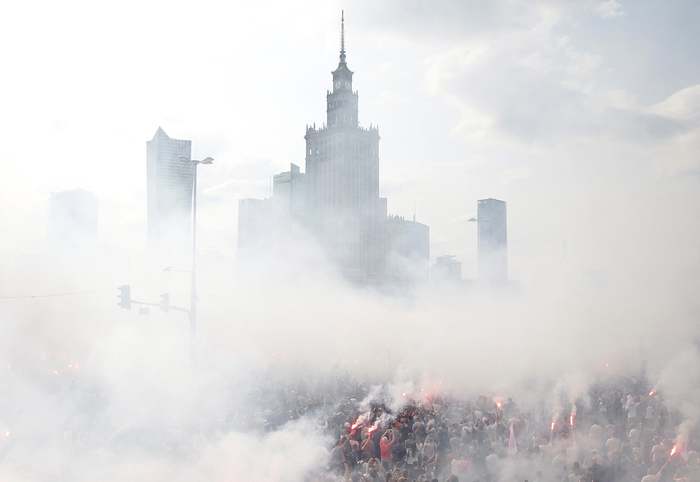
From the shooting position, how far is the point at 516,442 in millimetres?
14016

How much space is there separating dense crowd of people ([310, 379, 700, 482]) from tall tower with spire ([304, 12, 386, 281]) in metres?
57.4

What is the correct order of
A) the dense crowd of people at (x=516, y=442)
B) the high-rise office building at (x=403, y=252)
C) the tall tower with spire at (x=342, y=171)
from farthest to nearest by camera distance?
the tall tower with spire at (x=342, y=171) → the high-rise office building at (x=403, y=252) → the dense crowd of people at (x=516, y=442)

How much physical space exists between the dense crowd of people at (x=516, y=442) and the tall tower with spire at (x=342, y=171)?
57.4m

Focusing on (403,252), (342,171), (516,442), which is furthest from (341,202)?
(516,442)

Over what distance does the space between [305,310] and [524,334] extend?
1136cm

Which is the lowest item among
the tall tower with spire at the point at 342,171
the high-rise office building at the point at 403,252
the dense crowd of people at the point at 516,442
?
the dense crowd of people at the point at 516,442

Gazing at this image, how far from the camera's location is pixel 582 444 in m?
13.5

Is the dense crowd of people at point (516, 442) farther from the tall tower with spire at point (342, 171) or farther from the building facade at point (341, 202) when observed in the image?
the tall tower with spire at point (342, 171)

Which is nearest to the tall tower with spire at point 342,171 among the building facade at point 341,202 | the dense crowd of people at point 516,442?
the building facade at point 341,202

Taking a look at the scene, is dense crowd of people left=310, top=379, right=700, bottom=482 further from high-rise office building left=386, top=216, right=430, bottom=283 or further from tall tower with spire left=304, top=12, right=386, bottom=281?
tall tower with spire left=304, top=12, right=386, bottom=281

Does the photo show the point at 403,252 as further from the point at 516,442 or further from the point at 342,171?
the point at 516,442

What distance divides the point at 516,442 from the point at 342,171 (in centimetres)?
7136

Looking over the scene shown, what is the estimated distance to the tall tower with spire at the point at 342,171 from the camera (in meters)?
78.8

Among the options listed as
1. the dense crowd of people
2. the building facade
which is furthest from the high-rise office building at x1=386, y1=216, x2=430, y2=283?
the dense crowd of people
